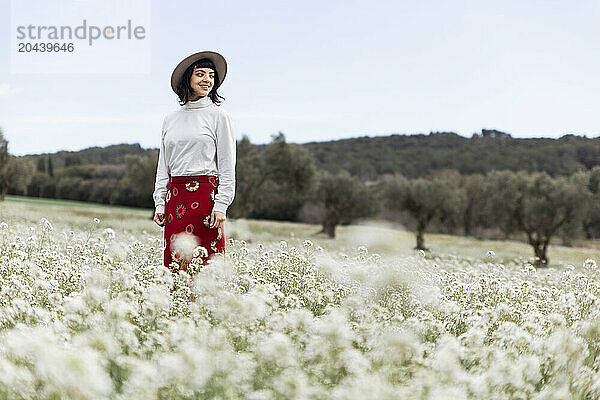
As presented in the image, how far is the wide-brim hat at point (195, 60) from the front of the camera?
5.82 metres

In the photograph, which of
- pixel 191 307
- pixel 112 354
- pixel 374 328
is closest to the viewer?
pixel 112 354

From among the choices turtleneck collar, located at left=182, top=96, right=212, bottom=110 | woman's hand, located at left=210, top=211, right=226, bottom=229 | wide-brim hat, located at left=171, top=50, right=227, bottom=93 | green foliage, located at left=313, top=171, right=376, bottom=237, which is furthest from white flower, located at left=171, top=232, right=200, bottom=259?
green foliage, located at left=313, top=171, right=376, bottom=237

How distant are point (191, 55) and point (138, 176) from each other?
3447 centimetres

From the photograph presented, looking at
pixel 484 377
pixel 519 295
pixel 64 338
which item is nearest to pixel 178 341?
pixel 64 338

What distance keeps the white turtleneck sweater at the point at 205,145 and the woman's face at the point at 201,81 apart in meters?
0.08

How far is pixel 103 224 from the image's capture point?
847 inches

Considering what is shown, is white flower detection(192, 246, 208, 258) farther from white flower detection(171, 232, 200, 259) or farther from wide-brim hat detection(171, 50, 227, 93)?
wide-brim hat detection(171, 50, 227, 93)

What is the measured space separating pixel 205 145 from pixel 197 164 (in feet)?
0.74

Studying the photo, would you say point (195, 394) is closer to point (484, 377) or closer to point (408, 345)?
point (408, 345)

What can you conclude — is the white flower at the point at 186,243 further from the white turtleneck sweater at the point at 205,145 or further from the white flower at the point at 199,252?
the white turtleneck sweater at the point at 205,145

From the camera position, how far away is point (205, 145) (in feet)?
18.5

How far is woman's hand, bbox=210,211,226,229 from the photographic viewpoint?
558 cm

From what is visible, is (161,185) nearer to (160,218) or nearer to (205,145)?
(160,218)

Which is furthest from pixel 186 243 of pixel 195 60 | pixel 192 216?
pixel 195 60
